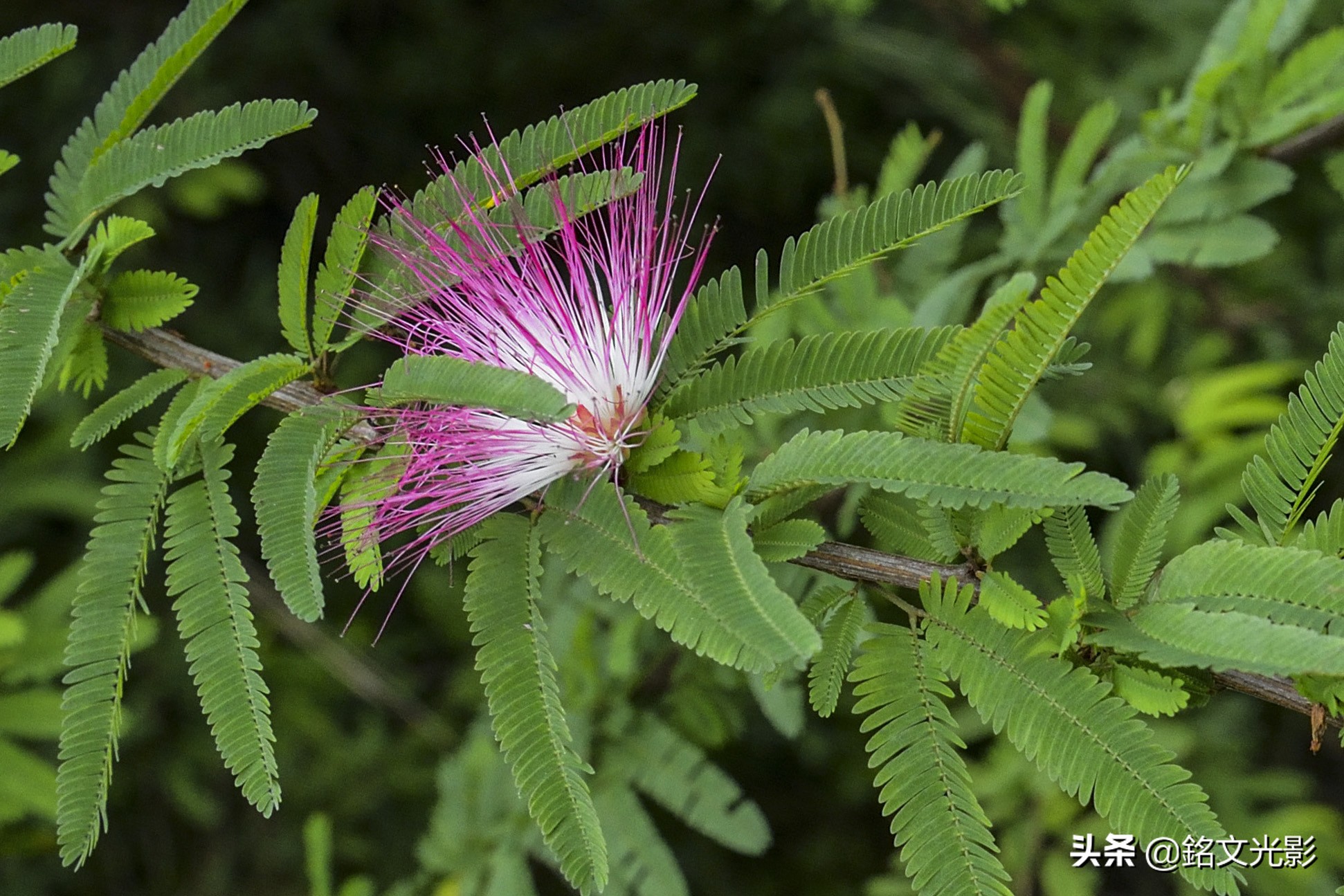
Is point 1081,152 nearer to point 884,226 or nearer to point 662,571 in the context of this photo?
point 884,226

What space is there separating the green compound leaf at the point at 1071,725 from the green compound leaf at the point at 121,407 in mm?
822

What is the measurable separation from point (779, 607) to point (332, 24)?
3.10 m

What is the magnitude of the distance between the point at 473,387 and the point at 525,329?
184 mm

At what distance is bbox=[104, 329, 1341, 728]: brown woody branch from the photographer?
3.03 ft

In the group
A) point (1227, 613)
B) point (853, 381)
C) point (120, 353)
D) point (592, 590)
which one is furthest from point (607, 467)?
point (120, 353)

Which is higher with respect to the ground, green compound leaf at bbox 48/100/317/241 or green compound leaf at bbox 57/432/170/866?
green compound leaf at bbox 48/100/317/241

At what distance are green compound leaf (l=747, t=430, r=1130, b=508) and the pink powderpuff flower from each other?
18 centimetres

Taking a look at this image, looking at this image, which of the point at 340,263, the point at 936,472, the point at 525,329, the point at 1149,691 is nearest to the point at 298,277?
the point at 340,263

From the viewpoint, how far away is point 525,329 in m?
1.12

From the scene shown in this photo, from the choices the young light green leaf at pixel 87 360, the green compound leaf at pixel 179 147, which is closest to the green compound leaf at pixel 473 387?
the green compound leaf at pixel 179 147

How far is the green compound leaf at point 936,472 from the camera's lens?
0.86m

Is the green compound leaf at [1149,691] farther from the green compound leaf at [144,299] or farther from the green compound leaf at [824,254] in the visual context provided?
the green compound leaf at [144,299]

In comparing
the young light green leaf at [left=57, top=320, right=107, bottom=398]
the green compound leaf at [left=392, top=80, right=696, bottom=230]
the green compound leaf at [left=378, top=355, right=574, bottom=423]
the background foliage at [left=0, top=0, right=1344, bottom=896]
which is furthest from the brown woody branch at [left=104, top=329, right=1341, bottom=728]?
the background foliage at [left=0, top=0, right=1344, bottom=896]

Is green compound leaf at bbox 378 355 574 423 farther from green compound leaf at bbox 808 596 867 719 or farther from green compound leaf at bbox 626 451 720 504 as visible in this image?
green compound leaf at bbox 808 596 867 719
